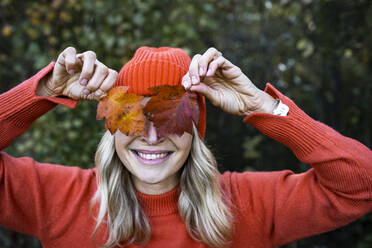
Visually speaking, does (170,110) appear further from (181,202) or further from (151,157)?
(181,202)

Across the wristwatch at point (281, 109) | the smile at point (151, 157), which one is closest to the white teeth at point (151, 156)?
the smile at point (151, 157)

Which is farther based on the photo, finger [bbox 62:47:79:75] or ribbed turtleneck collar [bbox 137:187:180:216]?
ribbed turtleneck collar [bbox 137:187:180:216]

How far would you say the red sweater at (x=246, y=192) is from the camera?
1.74 m

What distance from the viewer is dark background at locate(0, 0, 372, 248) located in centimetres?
350

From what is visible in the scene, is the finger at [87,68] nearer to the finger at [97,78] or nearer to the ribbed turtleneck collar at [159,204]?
the finger at [97,78]

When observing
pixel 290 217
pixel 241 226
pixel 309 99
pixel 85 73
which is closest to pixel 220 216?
pixel 241 226

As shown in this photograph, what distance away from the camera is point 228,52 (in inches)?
147

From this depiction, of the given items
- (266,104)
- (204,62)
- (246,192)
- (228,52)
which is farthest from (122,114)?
(228,52)

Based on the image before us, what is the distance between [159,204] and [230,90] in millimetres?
684

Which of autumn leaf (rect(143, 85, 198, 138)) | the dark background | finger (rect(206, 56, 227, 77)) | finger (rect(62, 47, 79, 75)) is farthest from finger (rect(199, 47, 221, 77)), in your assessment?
the dark background

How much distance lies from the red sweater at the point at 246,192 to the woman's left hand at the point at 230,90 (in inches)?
2.5

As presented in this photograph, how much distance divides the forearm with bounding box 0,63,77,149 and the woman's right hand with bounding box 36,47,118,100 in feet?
0.13

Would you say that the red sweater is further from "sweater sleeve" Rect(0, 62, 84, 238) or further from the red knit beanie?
the red knit beanie

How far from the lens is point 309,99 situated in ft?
12.1
